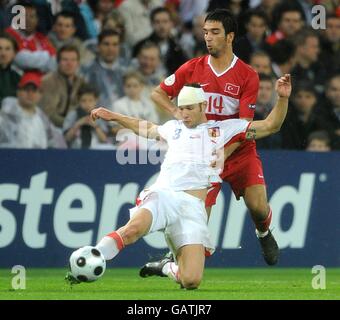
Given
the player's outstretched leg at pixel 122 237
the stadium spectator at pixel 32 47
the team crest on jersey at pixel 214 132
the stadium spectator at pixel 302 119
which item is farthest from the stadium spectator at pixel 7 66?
the player's outstretched leg at pixel 122 237

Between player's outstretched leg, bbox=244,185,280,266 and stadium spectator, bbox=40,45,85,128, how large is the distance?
352 centimetres

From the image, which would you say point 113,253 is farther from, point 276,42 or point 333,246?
point 276,42

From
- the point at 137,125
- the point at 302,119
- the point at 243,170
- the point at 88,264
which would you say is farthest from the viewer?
the point at 302,119

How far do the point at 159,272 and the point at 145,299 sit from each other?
1546 mm

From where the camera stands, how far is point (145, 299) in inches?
415

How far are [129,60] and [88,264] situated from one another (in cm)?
677

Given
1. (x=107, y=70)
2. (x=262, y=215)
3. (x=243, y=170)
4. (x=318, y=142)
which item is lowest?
(x=262, y=215)

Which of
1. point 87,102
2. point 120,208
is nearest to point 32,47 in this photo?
point 87,102

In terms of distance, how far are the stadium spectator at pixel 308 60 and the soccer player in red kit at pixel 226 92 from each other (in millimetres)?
4767

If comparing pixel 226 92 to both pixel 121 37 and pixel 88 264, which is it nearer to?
pixel 88 264

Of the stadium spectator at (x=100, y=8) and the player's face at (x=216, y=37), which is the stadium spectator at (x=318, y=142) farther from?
the player's face at (x=216, y=37)

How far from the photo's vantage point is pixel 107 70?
15984mm

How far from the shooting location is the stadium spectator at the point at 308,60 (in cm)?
1716

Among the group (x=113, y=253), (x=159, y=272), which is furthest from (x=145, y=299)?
(x=159, y=272)
